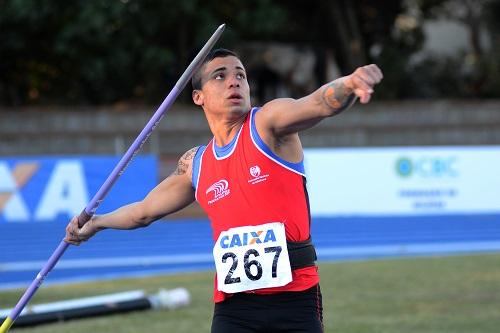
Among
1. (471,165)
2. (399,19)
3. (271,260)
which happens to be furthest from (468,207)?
(399,19)

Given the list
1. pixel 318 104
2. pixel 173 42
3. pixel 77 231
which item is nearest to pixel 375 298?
pixel 77 231

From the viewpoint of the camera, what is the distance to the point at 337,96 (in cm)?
452

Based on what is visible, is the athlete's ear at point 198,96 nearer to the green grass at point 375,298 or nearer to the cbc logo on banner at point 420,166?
the green grass at point 375,298

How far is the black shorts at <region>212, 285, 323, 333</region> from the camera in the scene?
5.04 metres

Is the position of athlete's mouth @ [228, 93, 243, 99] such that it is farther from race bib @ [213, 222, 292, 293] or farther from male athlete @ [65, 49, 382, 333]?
race bib @ [213, 222, 292, 293]

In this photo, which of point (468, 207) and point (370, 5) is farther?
point (370, 5)

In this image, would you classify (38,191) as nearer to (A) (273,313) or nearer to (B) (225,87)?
(B) (225,87)

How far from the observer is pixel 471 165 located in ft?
54.7

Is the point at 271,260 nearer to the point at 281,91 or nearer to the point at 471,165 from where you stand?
the point at 471,165

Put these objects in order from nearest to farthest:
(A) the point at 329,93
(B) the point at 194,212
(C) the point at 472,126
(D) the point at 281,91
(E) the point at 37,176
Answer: (A) the point at 329,93 < (E) the point at 37,176 < (B) the point at 194,212 < (C) the point at 472,126 < (D) the point at 281,91

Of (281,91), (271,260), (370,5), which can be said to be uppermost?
(370,5)

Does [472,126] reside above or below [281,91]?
below

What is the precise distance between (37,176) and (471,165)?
6.60 metres

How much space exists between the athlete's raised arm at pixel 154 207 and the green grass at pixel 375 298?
11.6 ft
